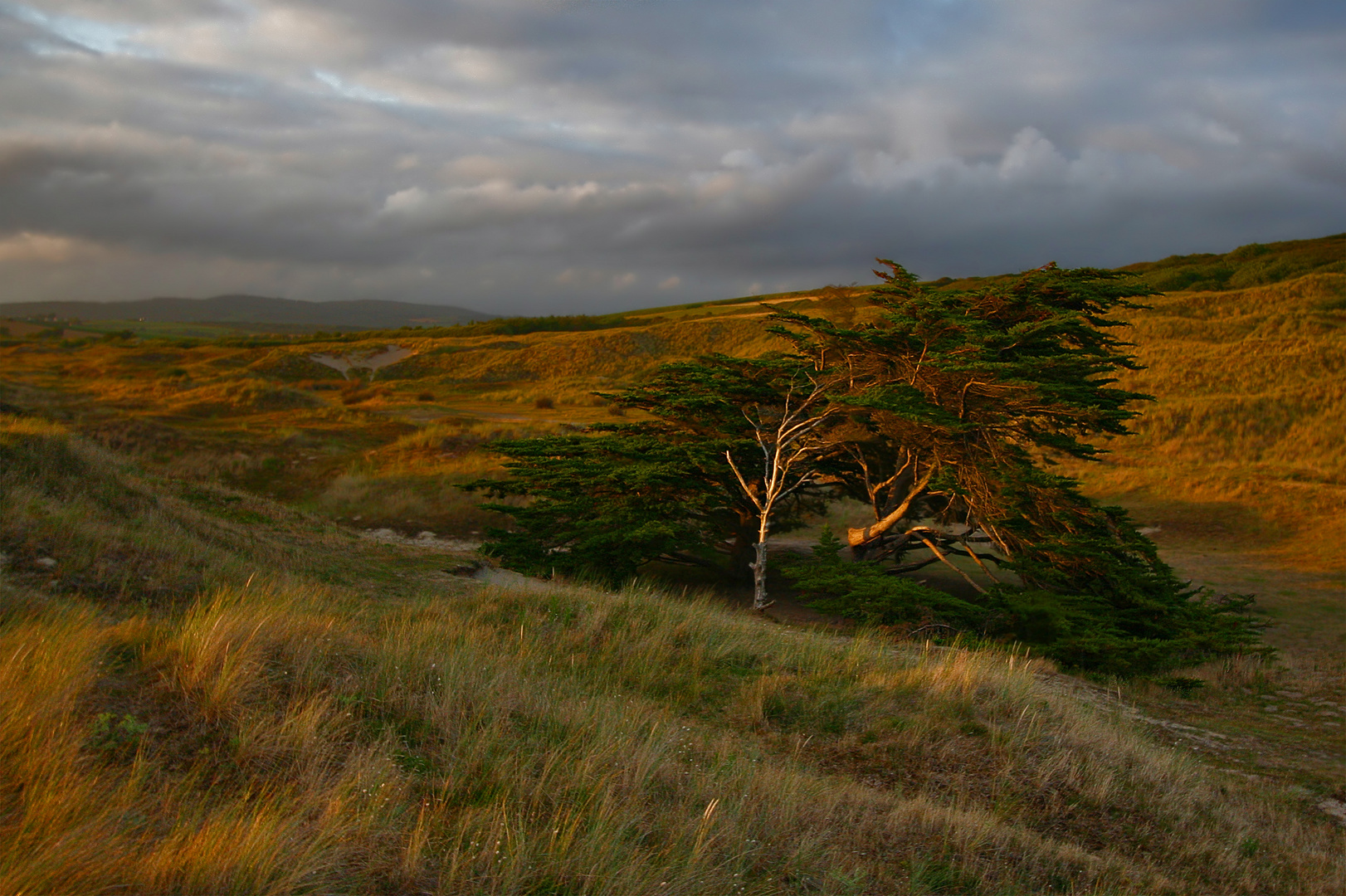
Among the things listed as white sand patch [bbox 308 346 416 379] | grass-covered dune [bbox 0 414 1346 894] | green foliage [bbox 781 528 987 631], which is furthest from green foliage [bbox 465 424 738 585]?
white sand patch [bbox 308 346 416 379]

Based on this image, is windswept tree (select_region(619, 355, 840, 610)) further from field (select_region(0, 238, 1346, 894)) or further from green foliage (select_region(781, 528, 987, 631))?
green foliage (select_region(781, 528, 987, 631))

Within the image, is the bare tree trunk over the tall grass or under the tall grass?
under

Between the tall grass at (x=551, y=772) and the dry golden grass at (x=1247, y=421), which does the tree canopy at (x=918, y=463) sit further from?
the dry golden grass at (x=1247, y=421)

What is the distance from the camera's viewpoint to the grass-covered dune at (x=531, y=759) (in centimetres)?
331

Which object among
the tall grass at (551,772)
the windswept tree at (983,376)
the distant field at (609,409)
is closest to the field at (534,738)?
the tall grass at (551,772)

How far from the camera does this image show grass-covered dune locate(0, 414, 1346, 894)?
331 cm

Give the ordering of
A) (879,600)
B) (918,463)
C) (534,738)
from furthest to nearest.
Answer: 1. (918,463)
2. (879,600)
3. (534,738)

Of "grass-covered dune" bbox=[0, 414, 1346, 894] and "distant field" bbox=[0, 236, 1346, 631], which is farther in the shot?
"distant field" bbox=[0, 236, 1346, 631]

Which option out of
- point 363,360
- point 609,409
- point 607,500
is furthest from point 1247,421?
point 363,360

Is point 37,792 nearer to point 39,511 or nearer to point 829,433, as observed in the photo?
point 39,511

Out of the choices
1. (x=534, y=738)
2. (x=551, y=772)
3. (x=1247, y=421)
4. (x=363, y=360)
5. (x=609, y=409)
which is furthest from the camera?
(x=363, y=360)

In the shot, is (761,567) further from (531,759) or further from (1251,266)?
(1251,266)

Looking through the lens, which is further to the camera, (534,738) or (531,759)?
(534,738)

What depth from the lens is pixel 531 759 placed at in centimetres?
446
